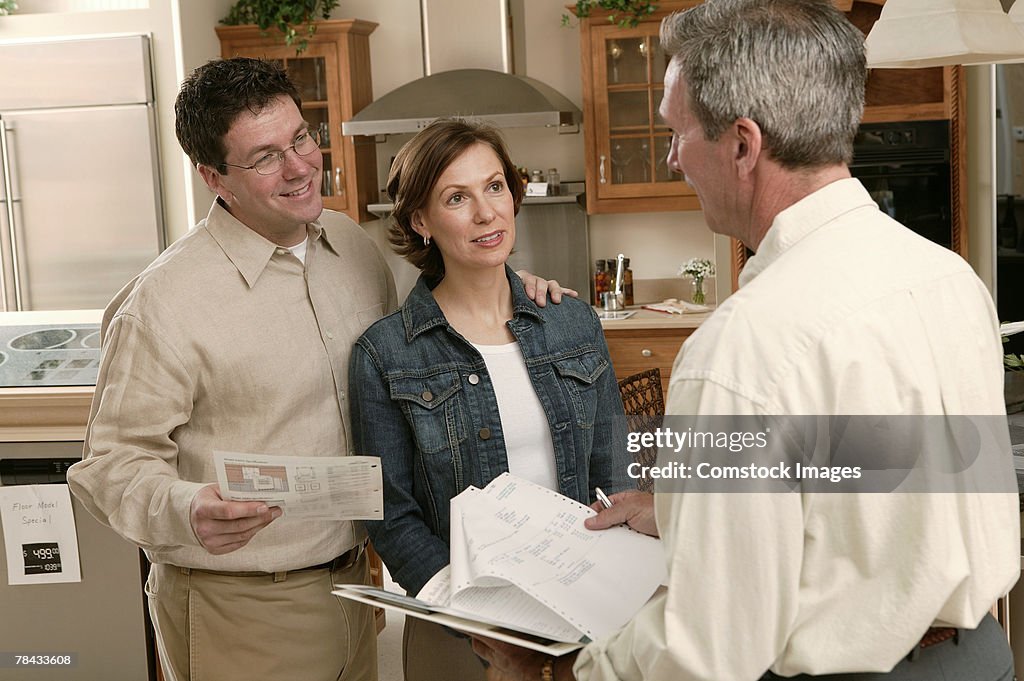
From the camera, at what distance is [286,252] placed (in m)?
1.77

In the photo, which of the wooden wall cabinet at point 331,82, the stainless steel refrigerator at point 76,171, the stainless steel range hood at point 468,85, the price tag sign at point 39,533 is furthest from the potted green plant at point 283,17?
the price tag sign at point 39,533

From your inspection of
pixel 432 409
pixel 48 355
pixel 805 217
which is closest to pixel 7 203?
pixel 48 355

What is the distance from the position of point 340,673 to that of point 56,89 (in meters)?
3.68

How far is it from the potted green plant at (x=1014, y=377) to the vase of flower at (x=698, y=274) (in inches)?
103

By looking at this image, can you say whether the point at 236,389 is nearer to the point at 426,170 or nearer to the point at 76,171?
the point at 426,170

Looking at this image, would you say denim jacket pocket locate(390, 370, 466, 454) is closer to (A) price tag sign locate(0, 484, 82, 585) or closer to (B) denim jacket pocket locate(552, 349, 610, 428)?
(B) denim jacket pocket locate(552, 349, 610, 428)

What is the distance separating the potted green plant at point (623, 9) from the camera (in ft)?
15.5

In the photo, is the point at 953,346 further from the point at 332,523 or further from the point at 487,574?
the point at 332,523

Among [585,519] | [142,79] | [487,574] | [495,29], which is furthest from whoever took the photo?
[495,29]

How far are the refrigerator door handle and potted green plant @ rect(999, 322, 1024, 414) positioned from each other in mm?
4121

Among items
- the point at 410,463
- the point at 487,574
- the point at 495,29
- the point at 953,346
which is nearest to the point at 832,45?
the point at 953,346

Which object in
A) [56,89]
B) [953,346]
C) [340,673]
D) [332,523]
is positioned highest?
[56,89]

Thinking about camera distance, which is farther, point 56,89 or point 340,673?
point 56,89

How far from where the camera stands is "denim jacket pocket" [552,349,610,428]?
1.76 m
